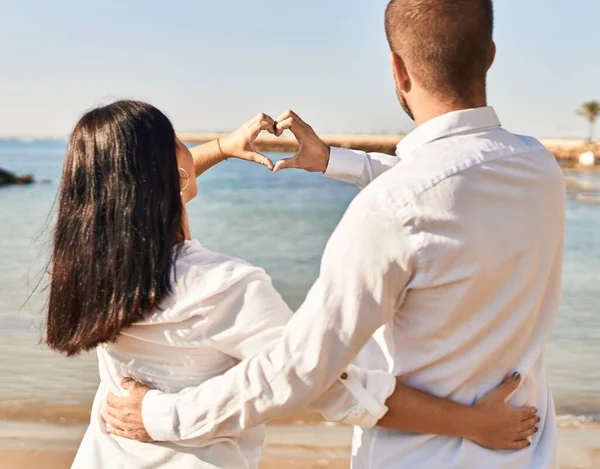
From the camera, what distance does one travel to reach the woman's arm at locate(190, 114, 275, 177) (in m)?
2.24

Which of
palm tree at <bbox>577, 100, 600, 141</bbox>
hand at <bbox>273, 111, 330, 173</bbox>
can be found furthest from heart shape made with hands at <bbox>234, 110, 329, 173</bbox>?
A: palm tree at <bbox>577, 100, 600, 141</bbox>

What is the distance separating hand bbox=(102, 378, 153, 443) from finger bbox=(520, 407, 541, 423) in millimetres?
674

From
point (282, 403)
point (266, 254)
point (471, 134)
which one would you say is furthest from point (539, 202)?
point (266, 254)

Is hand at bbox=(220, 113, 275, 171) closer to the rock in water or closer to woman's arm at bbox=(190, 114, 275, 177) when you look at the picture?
woman's arm at bbox=(190, 114, 275, 177)

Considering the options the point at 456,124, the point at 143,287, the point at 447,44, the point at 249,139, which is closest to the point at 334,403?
the point at 143,287

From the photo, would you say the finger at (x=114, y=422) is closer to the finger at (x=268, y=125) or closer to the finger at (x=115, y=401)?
the finger at (x=115, y=401)

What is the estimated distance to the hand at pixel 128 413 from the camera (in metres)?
1.77

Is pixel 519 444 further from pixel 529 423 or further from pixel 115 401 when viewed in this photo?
pixel 115 401

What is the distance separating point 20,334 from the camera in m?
8.14

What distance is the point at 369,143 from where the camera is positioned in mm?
37844

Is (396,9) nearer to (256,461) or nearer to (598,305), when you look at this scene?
(256,461)

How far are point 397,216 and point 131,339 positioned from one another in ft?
2.06

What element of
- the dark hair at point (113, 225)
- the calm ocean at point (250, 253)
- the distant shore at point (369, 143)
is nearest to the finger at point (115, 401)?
the dark hair at point (113, 225)

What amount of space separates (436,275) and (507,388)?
255mm
